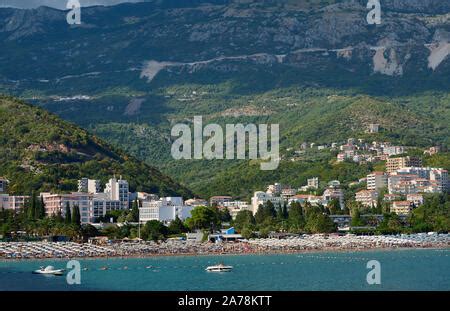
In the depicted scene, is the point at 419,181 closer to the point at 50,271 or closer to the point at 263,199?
the point at 263,199

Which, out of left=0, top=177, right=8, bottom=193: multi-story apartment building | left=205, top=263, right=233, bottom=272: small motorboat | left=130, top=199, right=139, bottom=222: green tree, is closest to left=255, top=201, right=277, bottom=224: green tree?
left=130, top=199, right=139, bottom=222: green tree

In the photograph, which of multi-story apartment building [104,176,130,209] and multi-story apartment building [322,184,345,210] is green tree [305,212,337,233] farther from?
multi-story apartment building [322,184,345,210]

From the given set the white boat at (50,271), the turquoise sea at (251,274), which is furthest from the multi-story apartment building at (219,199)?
the white boat at (50,271)

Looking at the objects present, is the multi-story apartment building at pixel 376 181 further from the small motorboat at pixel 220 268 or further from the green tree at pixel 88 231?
the small motorboat at pixel 220 268

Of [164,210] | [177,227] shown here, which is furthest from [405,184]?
[177,227]
